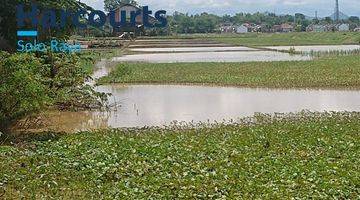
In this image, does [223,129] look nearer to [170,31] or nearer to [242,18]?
[170,31]

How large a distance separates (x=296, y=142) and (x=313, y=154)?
1187mm

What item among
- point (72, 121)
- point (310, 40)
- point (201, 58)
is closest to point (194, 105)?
point (72, 121)

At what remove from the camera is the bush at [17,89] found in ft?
40.7

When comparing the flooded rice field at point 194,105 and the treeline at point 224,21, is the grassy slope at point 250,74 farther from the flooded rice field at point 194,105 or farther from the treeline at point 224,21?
the treeline at point 224,21

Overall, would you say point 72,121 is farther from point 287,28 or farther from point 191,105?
point 287,28

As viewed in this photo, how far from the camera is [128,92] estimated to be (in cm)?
2469

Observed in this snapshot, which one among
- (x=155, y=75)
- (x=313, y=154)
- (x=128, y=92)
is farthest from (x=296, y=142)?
(x=155, y=75)

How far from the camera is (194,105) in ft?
65.9

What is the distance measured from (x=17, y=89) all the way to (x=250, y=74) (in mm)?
20482

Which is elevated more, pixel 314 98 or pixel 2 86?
pixel 2 86

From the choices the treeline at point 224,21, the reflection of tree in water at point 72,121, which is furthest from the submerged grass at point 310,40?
the reflection of tree in water at point 72,121

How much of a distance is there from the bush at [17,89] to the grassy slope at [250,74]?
1553 centimetres

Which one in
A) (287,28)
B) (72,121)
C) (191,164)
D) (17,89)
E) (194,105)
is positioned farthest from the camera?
(287,28)

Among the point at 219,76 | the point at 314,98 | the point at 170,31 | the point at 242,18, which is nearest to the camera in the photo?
the point at 314,98
